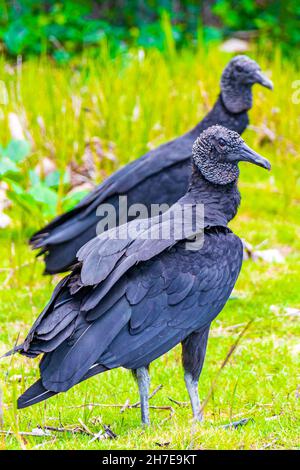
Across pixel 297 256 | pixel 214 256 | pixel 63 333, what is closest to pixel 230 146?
pixel 214 256

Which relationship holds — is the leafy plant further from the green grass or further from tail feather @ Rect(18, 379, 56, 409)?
tail feather @ Rect(18, 379, 56, 409)

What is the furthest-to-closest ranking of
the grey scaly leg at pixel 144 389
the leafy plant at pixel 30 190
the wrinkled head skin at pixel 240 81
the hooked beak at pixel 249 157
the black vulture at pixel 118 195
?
the wrinkled head skin at pixel 240 81, the leafy plant at pixel 30 190, the black vulture at pixel 118 195, the hooked beak at pixel 249 157, the grey scaly leg at pixel 144 389

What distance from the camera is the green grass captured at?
3264 mm

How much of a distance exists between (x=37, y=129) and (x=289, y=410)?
3.78 meters

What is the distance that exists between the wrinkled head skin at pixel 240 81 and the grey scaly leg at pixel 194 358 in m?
2.25

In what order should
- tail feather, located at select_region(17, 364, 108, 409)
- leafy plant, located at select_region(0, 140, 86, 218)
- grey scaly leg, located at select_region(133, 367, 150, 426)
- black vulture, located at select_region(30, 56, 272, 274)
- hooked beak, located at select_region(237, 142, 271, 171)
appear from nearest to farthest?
tail feather, located at select_region(17, 364, 108, 409), grey scaly leg, located at select_region(133, 367, 150, 426), hooked beak, located at select_region(237, 142, 271, 171), black vulture, located at select_region(30, 56, 272, 274), leafy plant, located at select_region(0, 140, 86, 218)

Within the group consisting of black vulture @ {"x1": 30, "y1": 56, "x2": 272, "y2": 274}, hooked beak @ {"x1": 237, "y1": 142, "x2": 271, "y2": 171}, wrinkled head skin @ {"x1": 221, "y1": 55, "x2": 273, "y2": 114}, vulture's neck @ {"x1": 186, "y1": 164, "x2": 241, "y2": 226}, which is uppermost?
hooked beak @ {"x1": 237, "y1": 142, "x2": 271, "y2": 171}

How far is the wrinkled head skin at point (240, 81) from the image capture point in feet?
17.3

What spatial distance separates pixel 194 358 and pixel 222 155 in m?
0.84

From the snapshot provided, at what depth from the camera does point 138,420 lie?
347 cm

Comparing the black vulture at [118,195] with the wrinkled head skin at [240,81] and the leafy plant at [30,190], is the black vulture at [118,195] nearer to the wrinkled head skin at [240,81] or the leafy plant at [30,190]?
the leafy plant at [30,190]

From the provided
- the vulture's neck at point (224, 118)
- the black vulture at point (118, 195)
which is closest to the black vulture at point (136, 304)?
the black vulture at point (118, 195)

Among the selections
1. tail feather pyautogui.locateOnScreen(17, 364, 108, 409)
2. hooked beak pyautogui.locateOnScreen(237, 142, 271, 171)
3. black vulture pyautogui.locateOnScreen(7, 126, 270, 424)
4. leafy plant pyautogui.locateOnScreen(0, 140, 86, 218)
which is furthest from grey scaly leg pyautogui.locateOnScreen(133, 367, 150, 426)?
leafy plant pyautogui.locateOnScreen(0, 140, 86, 218)

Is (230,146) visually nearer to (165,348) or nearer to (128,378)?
(165,348)
